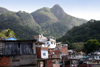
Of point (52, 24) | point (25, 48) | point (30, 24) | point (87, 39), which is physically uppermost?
point (52, 24)

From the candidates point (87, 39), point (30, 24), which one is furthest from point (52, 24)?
point (87, 39)

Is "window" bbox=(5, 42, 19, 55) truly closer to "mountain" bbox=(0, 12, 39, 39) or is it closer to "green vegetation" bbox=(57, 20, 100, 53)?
"green vegetation" bbox=(57, 20, 100, 53)

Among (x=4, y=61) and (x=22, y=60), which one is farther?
(x=22, y=60)

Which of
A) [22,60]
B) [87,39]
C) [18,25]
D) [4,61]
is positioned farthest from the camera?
[18,25]

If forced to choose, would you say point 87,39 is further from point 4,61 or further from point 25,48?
point 4,61

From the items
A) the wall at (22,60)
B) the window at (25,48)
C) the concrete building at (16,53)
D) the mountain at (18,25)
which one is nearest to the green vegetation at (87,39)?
the mountain at (18,25)

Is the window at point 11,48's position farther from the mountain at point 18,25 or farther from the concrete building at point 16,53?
the mountain at point 18,25

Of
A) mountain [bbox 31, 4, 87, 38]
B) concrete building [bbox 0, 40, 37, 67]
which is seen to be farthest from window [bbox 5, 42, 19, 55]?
mountain [bbox 31, 4, 87, 38]

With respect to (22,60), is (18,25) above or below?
above

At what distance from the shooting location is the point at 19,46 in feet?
51.2

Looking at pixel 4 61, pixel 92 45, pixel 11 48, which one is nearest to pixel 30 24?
pixel 92 45

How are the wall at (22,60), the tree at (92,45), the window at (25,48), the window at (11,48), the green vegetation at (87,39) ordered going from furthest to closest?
the green vegetation at (87,39)
the tree at (92,45)
the window at (25,48)
the window at (11,48)
the wall at (22,60)

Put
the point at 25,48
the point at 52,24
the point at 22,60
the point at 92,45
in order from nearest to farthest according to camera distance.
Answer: the point at 22,60
the point at 25,48
the point at 92,45
the point at 52,24

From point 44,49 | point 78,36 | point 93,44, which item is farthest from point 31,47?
point 78,36
